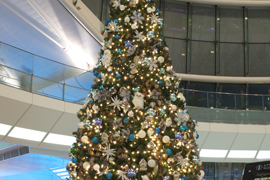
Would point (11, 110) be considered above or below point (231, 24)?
below

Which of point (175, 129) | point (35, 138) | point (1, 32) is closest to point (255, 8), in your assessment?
point (1, 32)

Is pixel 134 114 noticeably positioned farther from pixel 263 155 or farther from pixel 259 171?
pixel 263 155

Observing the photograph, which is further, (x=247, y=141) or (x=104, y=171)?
(x=247, y=141)

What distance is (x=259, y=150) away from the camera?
1445 cm

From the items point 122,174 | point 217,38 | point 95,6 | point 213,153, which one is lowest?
point 213,153

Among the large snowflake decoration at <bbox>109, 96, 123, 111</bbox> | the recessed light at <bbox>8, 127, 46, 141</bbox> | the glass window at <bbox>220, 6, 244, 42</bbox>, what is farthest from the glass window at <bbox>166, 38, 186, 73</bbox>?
the large snowflake decoration at <bbox>109, 96, 123, 111</bbox>

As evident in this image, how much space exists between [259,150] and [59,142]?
844cm

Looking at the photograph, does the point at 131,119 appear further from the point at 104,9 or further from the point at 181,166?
the point at 104,9

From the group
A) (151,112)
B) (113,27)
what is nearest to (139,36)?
(113,27)

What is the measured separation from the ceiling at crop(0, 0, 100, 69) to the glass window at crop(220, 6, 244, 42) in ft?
27.4

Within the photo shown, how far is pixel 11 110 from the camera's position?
8734 millimetres

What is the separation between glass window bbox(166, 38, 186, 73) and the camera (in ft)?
61.4

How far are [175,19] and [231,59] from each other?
3.80 m

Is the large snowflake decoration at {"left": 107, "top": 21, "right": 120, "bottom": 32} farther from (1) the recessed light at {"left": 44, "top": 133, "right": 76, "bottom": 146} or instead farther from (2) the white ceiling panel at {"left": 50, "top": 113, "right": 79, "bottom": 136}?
(1) the recessed light at {"left": 44, "top": 133, "right": 76, "bottom": 146}
